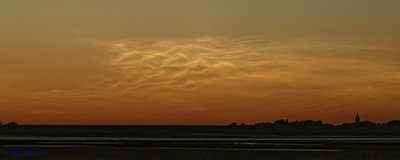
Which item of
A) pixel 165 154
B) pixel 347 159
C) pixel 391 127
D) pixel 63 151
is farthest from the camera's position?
pixel 391 127

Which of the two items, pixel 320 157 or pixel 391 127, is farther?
pixel 391 127

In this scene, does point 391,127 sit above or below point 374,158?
above

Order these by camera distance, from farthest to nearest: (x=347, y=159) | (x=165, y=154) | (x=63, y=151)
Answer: (x=63, y=151) → (x=165, y=154) → (x=347, y=159)

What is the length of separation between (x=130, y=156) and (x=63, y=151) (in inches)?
304

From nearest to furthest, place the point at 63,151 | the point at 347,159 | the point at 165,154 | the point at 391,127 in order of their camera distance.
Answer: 1. the point at 347,159
2. the point at 165,154
3. the point at 63,151
4. the point at 391,127

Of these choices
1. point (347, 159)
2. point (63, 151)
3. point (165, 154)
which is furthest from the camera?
point (63, 151)

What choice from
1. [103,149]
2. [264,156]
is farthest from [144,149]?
[264,156]

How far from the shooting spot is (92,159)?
46.2 metres

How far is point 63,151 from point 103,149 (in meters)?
3.36

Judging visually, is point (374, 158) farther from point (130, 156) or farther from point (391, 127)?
point (391, 127)

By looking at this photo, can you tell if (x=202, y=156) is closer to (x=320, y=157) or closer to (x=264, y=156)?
(x=264, y=156)

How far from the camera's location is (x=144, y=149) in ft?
177

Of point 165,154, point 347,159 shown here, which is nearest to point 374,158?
point 347,159

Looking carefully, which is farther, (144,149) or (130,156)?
(144,149)
